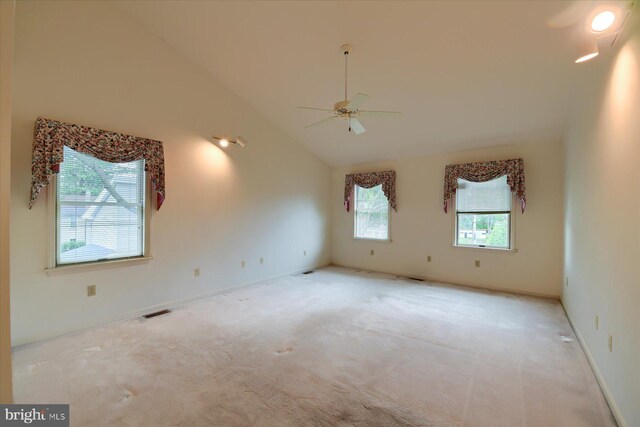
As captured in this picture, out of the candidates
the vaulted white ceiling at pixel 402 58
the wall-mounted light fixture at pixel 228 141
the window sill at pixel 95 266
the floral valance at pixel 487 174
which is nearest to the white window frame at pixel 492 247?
the floral valance at pixel 487 174

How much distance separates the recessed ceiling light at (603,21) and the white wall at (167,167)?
392 cm

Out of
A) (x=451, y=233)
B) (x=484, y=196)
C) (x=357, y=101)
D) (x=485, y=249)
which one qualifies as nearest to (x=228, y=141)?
(x=357, y=101)

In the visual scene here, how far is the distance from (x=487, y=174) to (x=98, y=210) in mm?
5800

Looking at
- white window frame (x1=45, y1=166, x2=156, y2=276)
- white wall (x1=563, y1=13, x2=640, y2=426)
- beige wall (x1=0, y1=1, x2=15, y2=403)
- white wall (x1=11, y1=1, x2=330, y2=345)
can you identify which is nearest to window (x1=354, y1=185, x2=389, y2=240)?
white wall (x1=11, y1=1, x2=330, y2=345)

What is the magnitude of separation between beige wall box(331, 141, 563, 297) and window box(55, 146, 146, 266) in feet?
14.6

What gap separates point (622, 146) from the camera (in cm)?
198

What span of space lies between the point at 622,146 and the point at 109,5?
17.2 ft

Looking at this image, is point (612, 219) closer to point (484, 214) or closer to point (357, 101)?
point (357, 101)

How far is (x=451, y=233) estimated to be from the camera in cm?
553

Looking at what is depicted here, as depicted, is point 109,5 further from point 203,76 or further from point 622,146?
point 622,146

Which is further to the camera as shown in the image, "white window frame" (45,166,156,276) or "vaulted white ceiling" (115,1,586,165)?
"white window frame" (45,166,156,276)

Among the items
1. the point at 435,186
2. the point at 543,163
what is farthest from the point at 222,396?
the point at 543,163

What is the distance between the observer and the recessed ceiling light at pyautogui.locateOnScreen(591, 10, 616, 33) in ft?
5.72

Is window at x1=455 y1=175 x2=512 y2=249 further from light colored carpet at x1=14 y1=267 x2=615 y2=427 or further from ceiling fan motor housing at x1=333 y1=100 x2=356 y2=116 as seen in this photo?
ceiling fan motor housing at x1=333 y1=100 x2=356 y2=116
